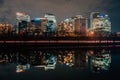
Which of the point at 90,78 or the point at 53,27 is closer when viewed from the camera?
the point at 90,78

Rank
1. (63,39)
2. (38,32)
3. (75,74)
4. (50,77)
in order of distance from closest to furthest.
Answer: (50,77) → (75,74) → (63,39) → (38,32)

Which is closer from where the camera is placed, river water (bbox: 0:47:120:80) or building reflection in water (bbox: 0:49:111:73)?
river water (bbox: 0:47:120:80)

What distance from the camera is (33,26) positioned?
197 metres

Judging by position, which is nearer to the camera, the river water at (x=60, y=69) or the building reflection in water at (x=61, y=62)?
the river water at (x=60, y=69)

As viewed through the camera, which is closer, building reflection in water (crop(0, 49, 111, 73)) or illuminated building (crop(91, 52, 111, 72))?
illuminated building (crop(91, 52, 111, 72))

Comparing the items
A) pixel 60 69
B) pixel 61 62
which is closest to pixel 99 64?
pixel 61 62

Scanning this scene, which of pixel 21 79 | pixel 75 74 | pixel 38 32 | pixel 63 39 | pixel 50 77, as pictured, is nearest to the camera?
pixel 21 79

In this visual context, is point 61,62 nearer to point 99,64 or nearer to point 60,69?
point 99,64

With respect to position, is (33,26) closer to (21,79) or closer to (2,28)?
(2,28)

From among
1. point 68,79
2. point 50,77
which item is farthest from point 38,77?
point 68,79

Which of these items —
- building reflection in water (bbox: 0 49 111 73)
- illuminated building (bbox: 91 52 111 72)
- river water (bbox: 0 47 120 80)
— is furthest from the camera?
building reflection in water (bbox: 0 49 111 73)

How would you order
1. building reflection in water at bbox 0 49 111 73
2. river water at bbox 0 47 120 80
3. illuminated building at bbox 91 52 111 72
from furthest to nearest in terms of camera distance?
1. building reflection in water at bbox 0 49 111 73
2. illuminated building at bbox 91 52 111 72
3. river water at bbox 0 47 120 80

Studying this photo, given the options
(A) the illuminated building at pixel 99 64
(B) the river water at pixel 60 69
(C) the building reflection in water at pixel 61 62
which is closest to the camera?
(B) the river water at pixel 60 69

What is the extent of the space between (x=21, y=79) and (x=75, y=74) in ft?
20.5
